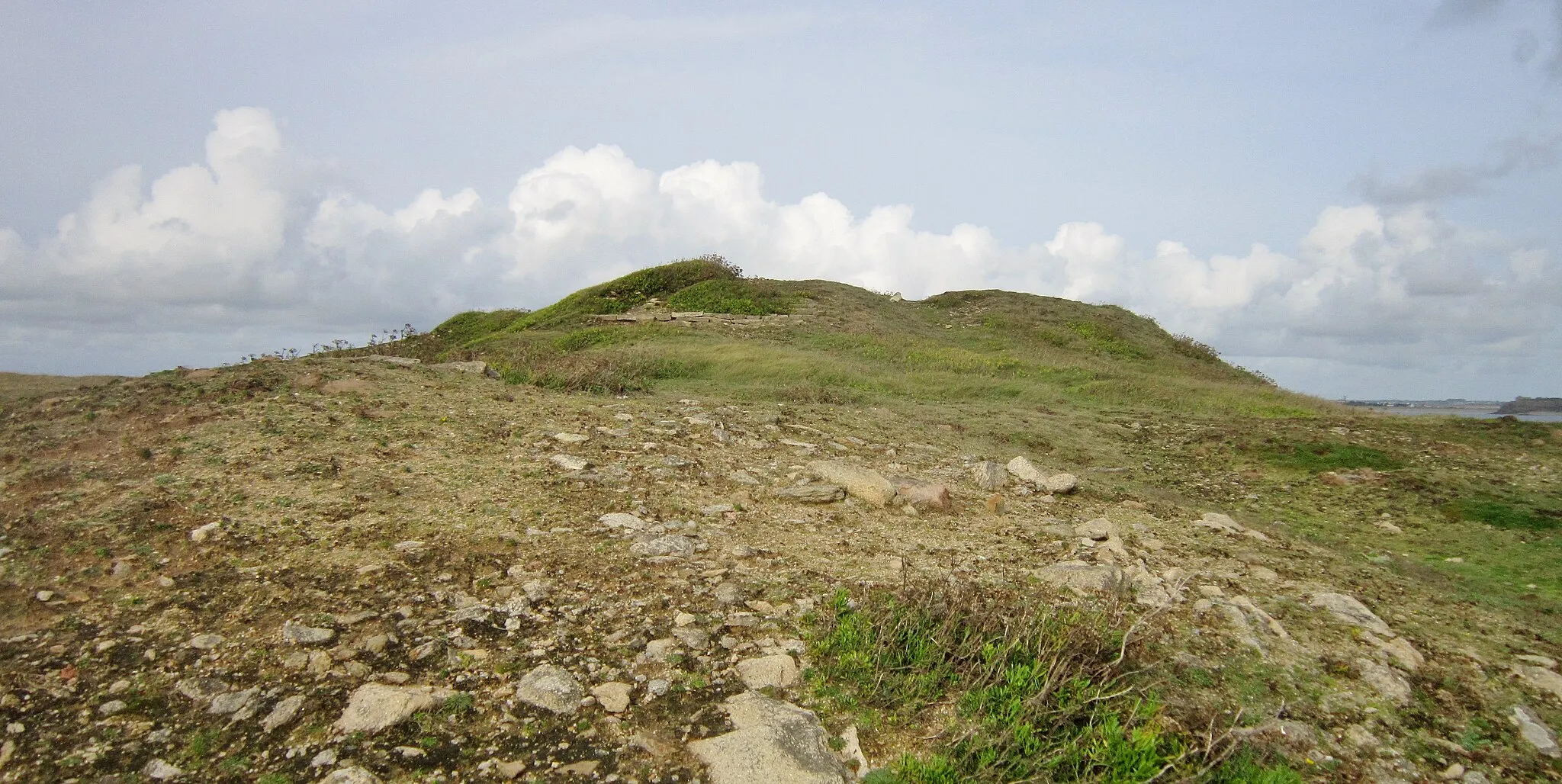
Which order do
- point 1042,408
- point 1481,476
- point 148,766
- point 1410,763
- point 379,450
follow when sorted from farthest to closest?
point 1042,408
point 1481,476
point 379,450
point 1410,763
point 148,766

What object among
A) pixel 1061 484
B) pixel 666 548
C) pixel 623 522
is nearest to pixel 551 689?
pixel 666 548

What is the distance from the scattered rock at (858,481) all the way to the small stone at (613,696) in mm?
3368

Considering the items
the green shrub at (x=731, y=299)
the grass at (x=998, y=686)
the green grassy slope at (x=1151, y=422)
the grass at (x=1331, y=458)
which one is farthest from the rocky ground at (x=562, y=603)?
the green shrub at (x=731, y=299)

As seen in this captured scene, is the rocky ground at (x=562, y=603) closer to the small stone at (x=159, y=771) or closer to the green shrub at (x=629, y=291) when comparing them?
the small stone at (x=159, y=771)

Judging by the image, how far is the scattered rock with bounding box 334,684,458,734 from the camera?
3.34 m

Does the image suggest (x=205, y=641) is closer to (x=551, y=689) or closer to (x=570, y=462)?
(x=551, y=689)

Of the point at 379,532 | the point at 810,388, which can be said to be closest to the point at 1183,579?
the point at 379,532

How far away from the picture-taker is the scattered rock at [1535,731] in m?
3.76

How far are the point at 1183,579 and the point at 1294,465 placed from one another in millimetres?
6442

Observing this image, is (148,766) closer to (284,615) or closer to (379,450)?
(284,615)

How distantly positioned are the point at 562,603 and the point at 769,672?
1.32 m

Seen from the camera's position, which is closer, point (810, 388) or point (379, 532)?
point (379, 532)

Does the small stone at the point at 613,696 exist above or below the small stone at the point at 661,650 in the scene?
below

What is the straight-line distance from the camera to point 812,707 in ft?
11.8
